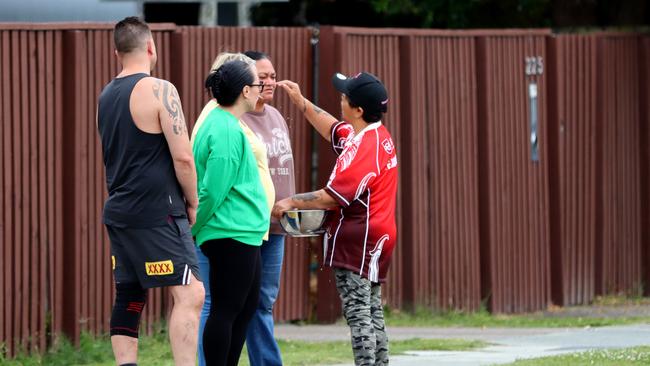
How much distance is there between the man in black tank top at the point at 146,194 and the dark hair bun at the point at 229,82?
0.40 m

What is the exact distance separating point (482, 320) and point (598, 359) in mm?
3311

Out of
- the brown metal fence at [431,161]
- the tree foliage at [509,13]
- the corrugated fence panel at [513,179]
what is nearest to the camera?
the brown metal fence at [431,161]

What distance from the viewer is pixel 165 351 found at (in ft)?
33.4

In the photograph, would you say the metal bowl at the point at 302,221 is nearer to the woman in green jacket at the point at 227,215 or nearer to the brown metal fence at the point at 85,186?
the woman in green jacket at the point at 227,215

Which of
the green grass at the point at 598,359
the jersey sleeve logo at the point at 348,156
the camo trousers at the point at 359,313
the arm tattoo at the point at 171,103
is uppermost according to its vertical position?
the arm tattoo at the point at 171,103

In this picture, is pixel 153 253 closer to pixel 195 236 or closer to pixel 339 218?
pixel 195 236

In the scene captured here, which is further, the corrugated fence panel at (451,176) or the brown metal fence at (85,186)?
the corrugated fence panel at (451,176)

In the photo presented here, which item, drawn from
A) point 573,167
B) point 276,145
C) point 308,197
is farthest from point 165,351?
point 573,167

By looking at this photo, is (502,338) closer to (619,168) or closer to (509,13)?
(619,168)

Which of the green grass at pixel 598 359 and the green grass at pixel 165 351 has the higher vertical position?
the green grass at pixel 598 359

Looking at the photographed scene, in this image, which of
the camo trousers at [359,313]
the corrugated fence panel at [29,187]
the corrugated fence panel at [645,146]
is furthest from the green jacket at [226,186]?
the corrugated fence panel at [645,146]

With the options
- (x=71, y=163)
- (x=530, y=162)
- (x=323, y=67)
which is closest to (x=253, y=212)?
(x=71, y=163)

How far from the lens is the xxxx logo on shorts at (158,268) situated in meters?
7.10

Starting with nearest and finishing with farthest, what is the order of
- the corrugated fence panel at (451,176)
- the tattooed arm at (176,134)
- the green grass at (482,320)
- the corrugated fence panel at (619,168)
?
the tattooed arm at (176,134) < the green grass at (482,320) < the corrugated fence panel at (451,176) < the corrugated fence panel at (619,168)
